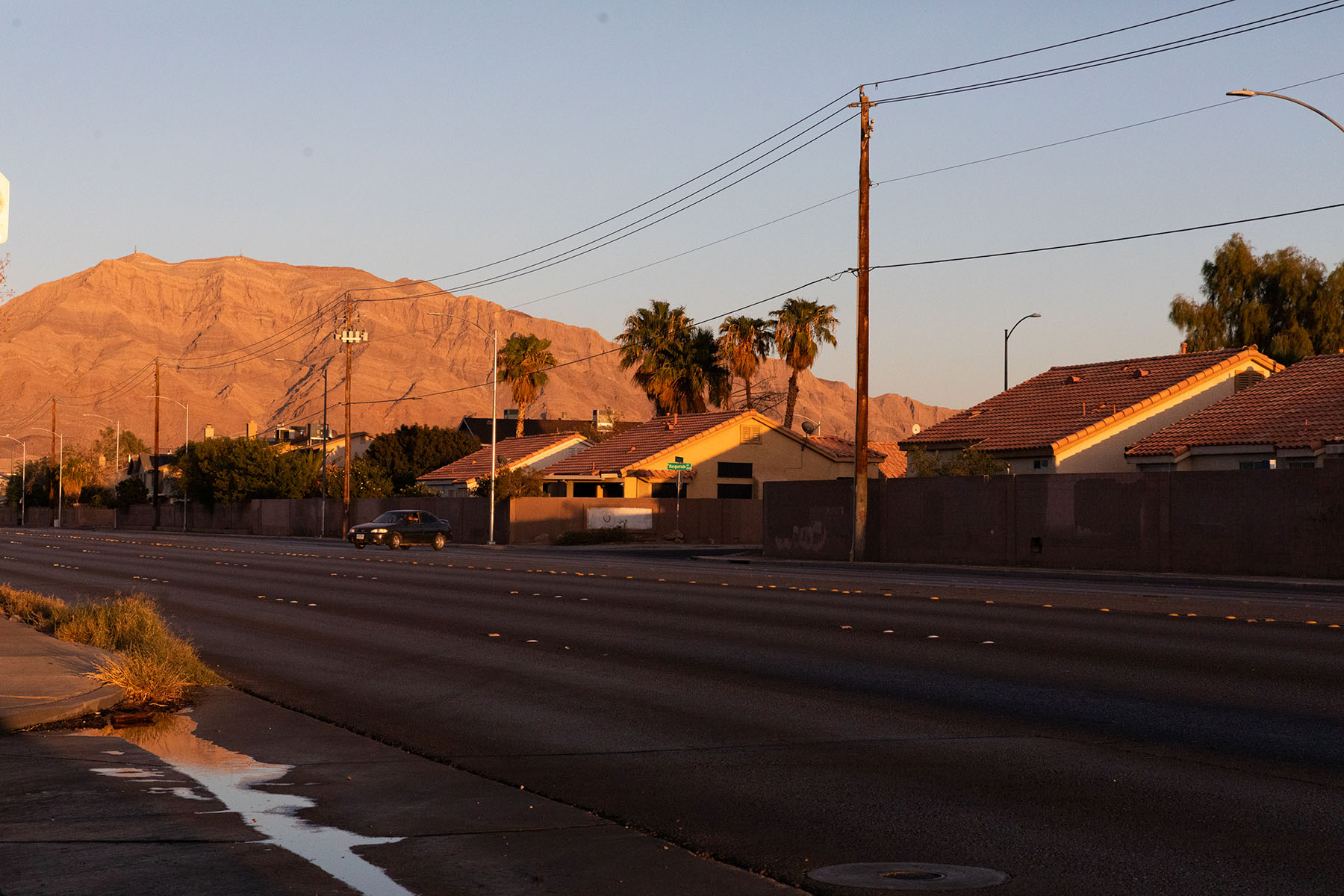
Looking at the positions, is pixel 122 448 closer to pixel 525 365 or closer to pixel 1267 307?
pixel 525 365

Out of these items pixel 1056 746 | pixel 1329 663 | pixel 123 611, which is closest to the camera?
pixel 1056 746

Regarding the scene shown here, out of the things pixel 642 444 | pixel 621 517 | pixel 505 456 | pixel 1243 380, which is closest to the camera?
pixel 1243 380

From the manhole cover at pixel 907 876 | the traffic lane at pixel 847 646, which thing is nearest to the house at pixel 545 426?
the traffic lane at pixel 847 646

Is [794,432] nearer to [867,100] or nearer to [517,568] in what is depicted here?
[867,100]

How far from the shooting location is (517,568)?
34.9 metres

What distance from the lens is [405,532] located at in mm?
52375

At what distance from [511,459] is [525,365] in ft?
42.4

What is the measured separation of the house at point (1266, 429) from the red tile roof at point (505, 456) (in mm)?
40465

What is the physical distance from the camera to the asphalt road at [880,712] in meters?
7.06

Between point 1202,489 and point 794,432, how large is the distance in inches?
1548

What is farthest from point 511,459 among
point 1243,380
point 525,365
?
point 1243,380

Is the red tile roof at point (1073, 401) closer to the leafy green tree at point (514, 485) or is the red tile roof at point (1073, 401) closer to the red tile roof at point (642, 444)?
the red tile roof at point (642, 444)

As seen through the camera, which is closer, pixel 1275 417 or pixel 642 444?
pixel 1275 417

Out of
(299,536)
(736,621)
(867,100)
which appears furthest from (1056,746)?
(299,536)
